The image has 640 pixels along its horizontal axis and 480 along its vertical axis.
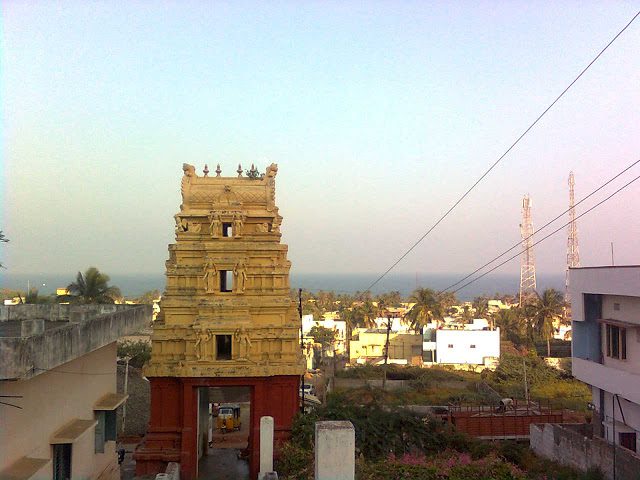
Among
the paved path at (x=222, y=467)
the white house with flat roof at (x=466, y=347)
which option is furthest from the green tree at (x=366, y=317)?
the paved path at (x=222, y=467)

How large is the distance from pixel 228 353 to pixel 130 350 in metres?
24.1

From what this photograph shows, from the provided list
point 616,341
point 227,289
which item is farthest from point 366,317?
point 227,289

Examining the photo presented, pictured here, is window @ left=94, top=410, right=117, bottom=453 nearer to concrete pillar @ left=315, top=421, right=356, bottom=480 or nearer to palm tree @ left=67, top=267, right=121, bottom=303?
concrete pillar @ left=315, top=421, right=356, bottom=480

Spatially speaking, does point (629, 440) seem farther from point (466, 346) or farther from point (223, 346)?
point (466, 346)

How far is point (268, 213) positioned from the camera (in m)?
19.5

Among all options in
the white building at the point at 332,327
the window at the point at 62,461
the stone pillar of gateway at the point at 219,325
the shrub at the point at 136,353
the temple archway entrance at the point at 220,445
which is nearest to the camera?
the window at the point at 62,461

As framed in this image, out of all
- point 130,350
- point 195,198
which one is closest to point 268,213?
point 195,198

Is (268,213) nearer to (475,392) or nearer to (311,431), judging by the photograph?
(311,431)

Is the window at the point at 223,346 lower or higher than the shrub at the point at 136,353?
higher

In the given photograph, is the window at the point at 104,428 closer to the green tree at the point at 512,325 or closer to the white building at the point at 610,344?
the white building at the point at 610,344

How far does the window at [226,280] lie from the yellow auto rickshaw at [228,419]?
12.8 m

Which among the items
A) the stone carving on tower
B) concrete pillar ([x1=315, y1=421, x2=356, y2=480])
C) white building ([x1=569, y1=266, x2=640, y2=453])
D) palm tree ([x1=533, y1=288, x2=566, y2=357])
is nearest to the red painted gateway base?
the stone carving on tower

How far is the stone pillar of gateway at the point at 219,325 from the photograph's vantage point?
18.0 metres

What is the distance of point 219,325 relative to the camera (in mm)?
18172
